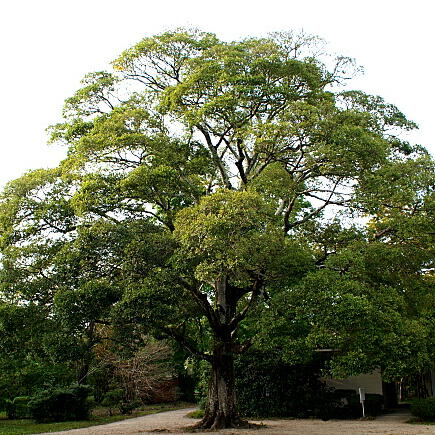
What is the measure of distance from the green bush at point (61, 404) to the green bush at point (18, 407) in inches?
27.3

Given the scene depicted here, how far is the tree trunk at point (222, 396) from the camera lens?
45.5 ft

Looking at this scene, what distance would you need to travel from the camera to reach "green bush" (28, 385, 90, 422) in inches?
664

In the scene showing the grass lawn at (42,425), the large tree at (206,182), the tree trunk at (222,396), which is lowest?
the grass lawn at (42,425)

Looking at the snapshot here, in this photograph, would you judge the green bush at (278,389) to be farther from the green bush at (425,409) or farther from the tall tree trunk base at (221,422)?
the tall tree trunk base at (221,422)

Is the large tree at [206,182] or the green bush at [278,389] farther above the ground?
the large tree at [206,182]

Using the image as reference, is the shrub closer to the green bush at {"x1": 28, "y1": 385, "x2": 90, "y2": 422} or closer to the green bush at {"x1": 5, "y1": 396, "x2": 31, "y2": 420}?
the green bush at {"x1": 28, "y1": 385, "x2": 90, "y2": 422}

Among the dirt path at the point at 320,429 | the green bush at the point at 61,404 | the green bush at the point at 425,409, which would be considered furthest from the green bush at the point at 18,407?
the green bush at the point at 425,409

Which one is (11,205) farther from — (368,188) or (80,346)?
(368,188)

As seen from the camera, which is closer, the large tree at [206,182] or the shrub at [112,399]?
the large tree at [206,182]

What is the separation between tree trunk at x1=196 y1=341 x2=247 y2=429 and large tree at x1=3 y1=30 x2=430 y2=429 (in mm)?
35

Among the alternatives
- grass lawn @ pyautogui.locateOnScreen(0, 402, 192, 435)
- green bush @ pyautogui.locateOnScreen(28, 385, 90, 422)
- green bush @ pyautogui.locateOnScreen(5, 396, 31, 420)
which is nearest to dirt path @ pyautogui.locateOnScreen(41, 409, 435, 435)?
grass lawn @ pyautogui.locateOnScreen(0, 402, 192, 435)

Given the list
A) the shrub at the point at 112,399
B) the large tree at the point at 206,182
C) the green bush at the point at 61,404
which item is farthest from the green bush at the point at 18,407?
the large tree at the point at 206,182

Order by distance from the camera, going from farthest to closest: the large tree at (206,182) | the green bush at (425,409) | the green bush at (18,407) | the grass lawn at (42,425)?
the green bush at (18,407)
the green bush at (425,409)
the grass lawn at (42,425)
the large tree at (206,182)

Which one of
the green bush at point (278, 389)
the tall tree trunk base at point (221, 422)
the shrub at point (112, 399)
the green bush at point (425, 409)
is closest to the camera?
the tall tree trunk base at point (221, 422)
